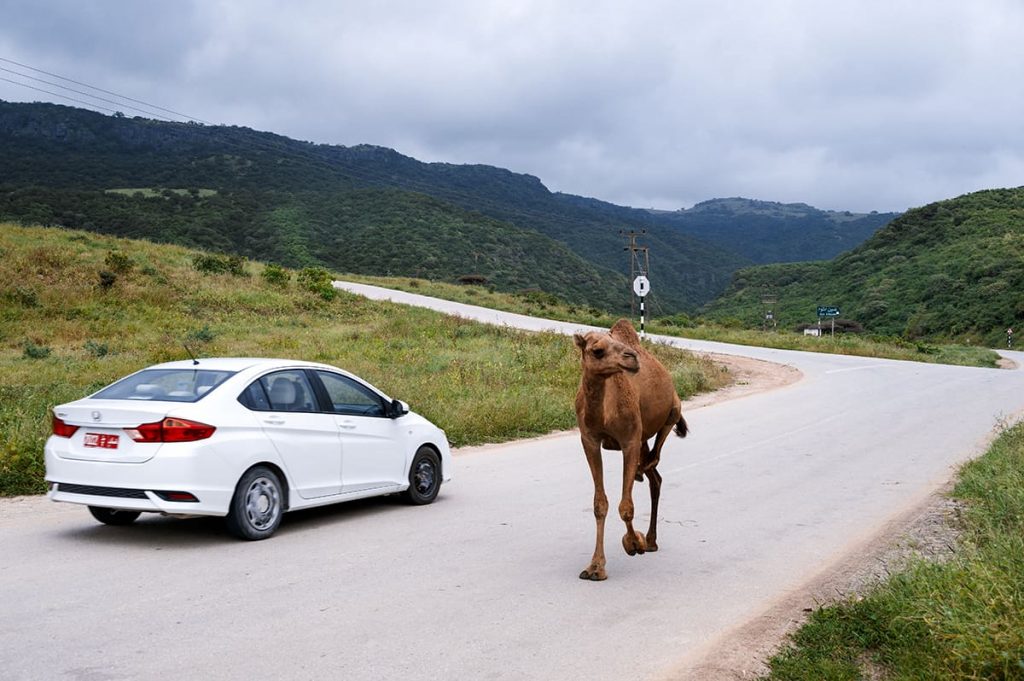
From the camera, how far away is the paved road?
16.9ft

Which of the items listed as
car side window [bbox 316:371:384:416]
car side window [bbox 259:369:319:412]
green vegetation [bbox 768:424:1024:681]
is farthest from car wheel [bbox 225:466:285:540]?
green vegetation [bbox 768:424:1024:681]

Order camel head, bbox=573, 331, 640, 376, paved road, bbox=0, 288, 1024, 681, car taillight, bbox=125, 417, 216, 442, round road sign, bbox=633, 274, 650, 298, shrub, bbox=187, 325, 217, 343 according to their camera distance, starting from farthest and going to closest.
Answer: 1. round road sign, bbox=633, 274, 650, 298
2. shrub, bbox=187, 325, 217, 343
3. car taillight, bbox=125, 417, 216, 442
4. camel head, bbox=573, 331, 640, 376
5. paved road, bbox=0, 288, 1024, 681

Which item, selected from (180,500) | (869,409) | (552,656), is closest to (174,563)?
(180,500)

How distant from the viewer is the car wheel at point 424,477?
984 cm

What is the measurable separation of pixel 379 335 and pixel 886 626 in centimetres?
2421

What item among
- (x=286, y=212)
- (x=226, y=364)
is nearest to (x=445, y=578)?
(x=226, y=364)

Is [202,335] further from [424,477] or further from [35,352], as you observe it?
[424,477]

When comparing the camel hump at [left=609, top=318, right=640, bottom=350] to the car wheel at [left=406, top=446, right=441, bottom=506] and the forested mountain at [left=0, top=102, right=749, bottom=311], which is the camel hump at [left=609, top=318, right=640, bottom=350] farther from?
the forested mountain at [left=0, top=102, right=749, bottom=311]

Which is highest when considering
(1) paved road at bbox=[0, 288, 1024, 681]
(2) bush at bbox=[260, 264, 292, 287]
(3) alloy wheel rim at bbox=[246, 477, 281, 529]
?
(2) bush at bbox=[260, 264, 292, 287]

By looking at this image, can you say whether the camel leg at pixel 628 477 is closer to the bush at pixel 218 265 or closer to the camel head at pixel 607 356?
the camel head at pixel 607 356

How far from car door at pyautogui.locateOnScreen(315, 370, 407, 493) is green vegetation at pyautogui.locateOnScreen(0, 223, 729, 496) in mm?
3808

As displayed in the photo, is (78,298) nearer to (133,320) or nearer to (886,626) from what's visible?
(133,320)

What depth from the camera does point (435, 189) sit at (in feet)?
538

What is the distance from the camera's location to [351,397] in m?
9.82
